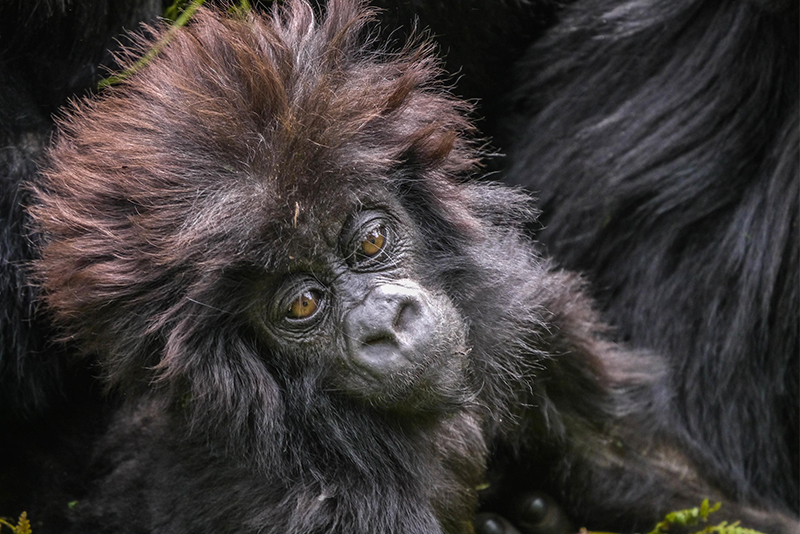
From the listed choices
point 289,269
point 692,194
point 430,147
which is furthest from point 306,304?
point 692,194

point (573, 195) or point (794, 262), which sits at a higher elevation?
point (794, 262)

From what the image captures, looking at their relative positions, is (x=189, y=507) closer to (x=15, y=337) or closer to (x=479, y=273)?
(x=15, y=337)

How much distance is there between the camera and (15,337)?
2721 millimetres

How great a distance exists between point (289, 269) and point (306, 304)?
86 millimetres

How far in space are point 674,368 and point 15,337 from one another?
6.75ft

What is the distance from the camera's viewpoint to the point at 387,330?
6.80 ft

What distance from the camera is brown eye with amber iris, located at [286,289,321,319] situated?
7.07 ft

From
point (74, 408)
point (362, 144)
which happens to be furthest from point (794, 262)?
point (74, 408)

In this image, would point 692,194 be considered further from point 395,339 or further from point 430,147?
point 395,339

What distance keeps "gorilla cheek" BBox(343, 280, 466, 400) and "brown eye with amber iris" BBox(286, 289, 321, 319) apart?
8 centimetres

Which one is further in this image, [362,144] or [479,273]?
[479,273]

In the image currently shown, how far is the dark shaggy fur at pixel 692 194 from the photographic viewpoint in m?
3.14

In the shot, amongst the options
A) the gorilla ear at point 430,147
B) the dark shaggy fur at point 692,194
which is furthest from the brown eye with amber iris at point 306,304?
the dark shaggy fur at point 692,194

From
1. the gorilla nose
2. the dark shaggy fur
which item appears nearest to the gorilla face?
the gorilla nose
